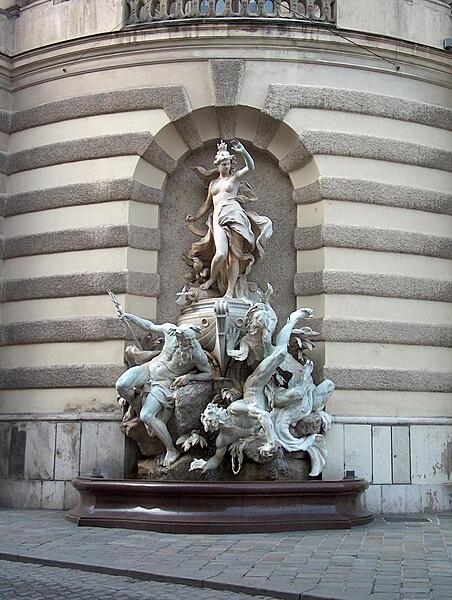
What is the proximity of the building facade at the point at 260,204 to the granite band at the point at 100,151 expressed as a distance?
4cm

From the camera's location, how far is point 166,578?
28.0 feet

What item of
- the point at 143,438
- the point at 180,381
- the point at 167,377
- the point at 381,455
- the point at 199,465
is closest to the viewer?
the point at 199,465

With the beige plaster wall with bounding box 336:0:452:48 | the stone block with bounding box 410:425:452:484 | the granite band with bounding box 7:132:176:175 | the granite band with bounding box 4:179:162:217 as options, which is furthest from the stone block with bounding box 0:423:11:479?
the beige plaster wall with bounding box 336:0:452:48

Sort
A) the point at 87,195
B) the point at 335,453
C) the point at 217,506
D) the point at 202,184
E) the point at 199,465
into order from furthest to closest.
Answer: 1. the point at 202,184
2. the point at 87,195
3. the point at 335,453
4. the point at 199,465
5. the point at 217,506

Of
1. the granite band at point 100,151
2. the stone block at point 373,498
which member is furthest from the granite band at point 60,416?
the granite band at point 100,151

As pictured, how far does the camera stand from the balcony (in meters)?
16.0

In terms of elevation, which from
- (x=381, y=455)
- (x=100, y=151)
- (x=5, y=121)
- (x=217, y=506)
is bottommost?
(x=217, y=506)

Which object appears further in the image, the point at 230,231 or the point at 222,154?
the point at 222,154

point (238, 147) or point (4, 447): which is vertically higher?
point (238, 147)

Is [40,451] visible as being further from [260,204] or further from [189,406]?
[260,204]

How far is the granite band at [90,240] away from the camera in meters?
15.6

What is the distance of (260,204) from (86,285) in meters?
3.70

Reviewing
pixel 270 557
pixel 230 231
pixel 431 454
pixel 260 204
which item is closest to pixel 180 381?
pixel 230 231

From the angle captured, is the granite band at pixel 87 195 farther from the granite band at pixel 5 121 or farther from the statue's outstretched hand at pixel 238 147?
the statue's outstretched hand at pixel 238 147
